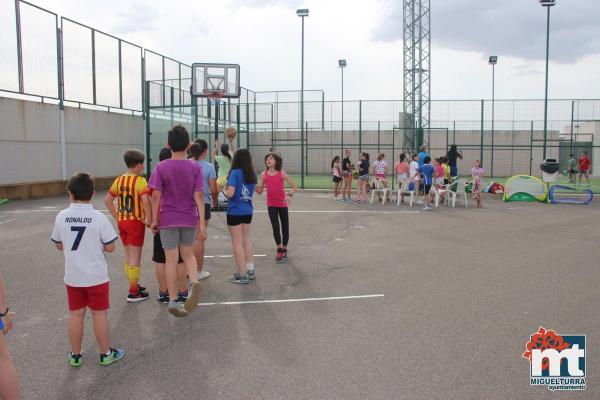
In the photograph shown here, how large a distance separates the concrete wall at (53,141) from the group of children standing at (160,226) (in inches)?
445

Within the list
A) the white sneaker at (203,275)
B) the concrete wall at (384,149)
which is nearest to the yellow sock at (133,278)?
the white sneaker at (203,275)

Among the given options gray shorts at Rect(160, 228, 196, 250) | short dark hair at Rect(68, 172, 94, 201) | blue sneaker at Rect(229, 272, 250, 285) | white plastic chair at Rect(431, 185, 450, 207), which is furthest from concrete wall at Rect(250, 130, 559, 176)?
short dark hair at Rect(68, 172, 94, 201)

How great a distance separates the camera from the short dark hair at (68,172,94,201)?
410cm

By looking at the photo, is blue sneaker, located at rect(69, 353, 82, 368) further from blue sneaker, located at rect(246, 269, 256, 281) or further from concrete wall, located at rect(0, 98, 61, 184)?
concrete wall, located at rect(0, 98, 61, 184)

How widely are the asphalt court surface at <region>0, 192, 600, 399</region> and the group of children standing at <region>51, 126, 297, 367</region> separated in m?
0.27

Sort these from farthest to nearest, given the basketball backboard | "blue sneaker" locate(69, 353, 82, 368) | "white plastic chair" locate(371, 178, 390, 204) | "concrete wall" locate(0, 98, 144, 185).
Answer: "white plastic chair" locate(371, 178, 390, 204), "concrete wall" locate(0, 98, 144, 185), the basketball backboard, "blue sneaker" locate(69, 353, 82, 368)

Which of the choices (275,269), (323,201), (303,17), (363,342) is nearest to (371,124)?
(303,17)

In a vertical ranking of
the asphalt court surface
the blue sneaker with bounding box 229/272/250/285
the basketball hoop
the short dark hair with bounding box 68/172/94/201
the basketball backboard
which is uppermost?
the basketball backboard

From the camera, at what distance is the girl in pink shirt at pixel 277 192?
7688mm

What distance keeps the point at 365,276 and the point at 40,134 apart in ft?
47.5

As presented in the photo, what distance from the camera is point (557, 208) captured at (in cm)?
1555

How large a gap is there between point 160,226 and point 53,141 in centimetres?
1493

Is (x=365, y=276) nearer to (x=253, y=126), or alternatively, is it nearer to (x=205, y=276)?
(x=205, y=276)

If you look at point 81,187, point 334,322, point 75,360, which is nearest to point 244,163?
point 334,322
